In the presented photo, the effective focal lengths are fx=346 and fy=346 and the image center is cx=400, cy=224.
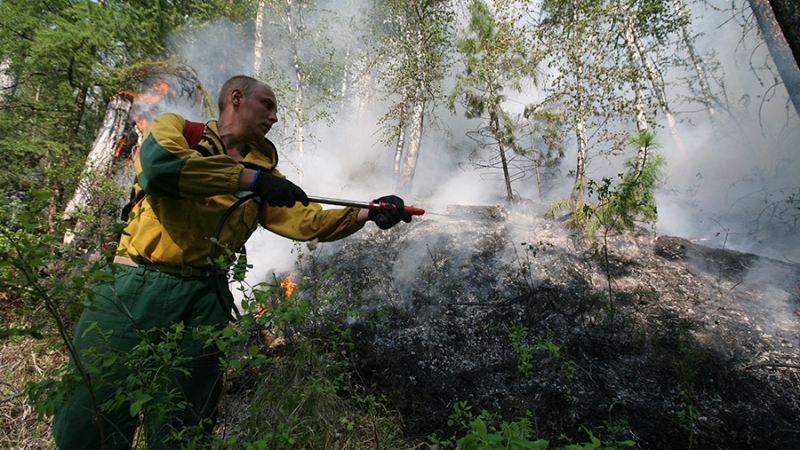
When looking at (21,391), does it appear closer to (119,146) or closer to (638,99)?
(119,146)

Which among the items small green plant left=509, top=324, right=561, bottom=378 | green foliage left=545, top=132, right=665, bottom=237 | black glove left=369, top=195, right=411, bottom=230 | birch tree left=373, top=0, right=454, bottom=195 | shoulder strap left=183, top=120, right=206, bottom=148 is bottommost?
small green plant left=509, top=324, right=561, bottom=378

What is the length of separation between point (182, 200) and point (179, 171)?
0.92 ft

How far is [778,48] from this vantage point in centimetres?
553

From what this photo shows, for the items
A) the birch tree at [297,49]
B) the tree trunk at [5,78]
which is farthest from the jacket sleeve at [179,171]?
the birch tree at [297,49]

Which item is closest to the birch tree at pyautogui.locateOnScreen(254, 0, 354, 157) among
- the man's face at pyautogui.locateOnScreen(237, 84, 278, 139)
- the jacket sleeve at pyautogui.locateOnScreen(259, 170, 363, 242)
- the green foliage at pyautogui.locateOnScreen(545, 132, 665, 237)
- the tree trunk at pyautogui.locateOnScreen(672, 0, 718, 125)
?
the green foliage at pyautogui.locateOnScreen(545, 132, 665, 237)

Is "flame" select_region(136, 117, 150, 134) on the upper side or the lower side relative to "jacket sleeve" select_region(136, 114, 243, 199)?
upper

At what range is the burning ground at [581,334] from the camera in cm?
278

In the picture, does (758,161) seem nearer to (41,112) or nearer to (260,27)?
(260,27)

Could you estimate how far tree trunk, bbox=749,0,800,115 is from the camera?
5.30 meters

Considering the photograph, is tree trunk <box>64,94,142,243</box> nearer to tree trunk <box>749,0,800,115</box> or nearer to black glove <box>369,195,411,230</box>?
black glove <box>369,195,411,230</box>

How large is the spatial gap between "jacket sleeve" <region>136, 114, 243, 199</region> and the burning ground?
145 centimetres

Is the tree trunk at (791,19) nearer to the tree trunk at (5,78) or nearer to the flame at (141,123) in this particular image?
Answer: the flame at (141,123)

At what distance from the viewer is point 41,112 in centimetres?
592

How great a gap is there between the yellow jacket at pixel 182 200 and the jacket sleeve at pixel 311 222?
0.06 metres
